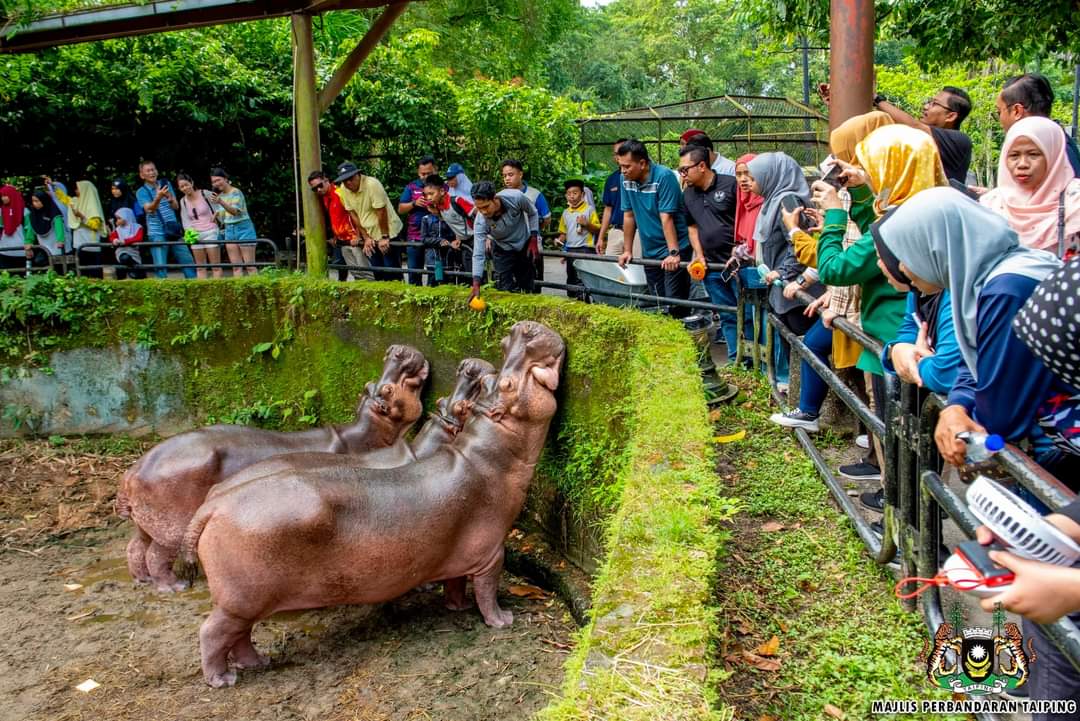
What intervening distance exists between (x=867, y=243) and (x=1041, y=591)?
258cm

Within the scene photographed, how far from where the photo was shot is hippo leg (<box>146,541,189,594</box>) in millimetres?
6578

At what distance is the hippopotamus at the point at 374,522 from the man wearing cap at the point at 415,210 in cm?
407

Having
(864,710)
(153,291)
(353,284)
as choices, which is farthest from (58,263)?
(864,710)

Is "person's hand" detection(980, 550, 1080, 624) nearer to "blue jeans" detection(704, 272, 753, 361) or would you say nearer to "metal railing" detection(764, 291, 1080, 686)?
"metal railing" detection(764, 291, 1080, 686)

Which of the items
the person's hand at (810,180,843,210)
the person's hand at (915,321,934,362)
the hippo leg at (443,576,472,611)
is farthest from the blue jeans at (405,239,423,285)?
the person's hand at (915,321,934,362)

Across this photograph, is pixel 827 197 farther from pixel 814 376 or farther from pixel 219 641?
pixel 219 641

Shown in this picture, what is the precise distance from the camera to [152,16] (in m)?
8.88

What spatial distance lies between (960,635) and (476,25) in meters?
24.5

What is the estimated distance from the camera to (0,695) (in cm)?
528

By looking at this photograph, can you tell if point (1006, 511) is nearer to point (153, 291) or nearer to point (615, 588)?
point (615, 588)

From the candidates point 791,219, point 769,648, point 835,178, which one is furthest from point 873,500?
point 791,219

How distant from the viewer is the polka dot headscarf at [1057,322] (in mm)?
1876

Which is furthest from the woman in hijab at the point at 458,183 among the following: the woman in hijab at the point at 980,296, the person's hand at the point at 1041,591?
the person's hand at the point at 1041,591

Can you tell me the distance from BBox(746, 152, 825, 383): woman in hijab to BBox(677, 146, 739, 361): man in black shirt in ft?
2.81
